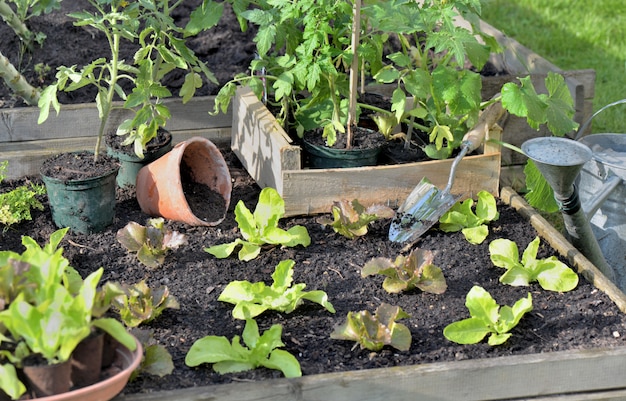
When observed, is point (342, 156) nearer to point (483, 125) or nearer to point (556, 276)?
point (483, 125)

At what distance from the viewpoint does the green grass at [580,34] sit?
503 cm

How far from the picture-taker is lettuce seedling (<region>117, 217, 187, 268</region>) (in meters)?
3.03

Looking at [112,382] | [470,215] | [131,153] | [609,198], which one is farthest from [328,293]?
[609,198]

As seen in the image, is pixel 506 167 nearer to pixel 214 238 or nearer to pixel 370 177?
pixel 370 177

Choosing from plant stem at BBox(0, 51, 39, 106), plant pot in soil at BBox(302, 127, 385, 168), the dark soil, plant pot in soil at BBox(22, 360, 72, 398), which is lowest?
the dark soil

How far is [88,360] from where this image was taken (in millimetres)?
2145

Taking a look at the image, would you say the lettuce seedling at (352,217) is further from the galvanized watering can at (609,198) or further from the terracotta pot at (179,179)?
the galvanized watering can at (609,198)

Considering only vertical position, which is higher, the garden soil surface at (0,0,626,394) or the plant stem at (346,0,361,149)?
the plant stem at (346,0,361,149)

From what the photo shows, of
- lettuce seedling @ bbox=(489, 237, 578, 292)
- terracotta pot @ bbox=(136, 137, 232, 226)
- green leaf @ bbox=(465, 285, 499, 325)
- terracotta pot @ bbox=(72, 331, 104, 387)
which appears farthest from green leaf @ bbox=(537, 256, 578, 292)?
terracotta pot @ bbox=(72, 331, 104, 387)

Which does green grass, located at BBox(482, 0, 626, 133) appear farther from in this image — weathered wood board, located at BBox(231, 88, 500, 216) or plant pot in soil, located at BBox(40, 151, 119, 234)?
plant pot in soil, located at BBox(40, 151, 119, 234)

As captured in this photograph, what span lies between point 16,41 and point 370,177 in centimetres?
212

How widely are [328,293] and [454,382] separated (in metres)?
0.66

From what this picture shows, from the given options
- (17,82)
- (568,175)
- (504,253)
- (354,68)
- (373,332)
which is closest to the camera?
(373,332)

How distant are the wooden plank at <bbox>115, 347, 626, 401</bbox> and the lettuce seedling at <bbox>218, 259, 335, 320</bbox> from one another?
42cm
